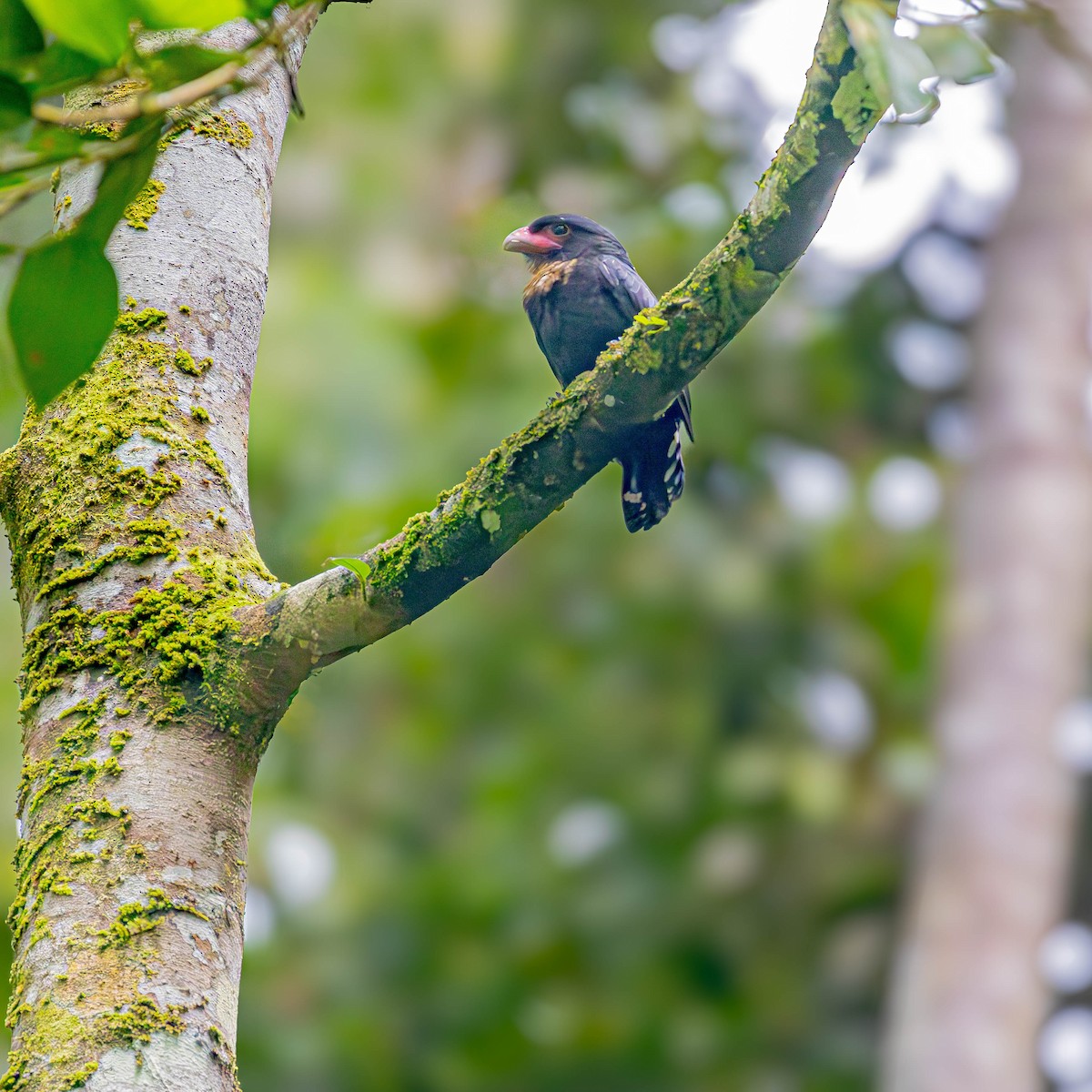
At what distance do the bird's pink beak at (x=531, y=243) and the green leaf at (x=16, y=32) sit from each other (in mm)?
2391

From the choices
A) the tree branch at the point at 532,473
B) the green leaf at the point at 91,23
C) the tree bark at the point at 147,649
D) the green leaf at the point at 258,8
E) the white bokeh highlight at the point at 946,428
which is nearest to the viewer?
the green leaf at the point at 91,23

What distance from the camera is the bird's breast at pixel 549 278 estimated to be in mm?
3299

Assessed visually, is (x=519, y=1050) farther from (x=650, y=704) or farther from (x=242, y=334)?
(x=242, y=334)

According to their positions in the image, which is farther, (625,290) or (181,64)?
(625,290)

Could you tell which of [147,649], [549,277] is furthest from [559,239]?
[147,649]

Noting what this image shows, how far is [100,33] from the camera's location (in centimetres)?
109

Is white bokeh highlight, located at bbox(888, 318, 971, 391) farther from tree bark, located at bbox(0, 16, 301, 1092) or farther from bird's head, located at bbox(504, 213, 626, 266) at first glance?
tree bark, located at bbox(0, 16, 301, 1092)

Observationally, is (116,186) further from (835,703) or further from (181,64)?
(835,703)

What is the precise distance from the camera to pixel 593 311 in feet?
10.5

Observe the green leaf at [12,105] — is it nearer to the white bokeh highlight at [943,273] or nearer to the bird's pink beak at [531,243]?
the bird's pink beak at [531,243]

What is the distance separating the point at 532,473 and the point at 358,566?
234 millimetres

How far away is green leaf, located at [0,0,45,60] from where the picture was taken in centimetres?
115

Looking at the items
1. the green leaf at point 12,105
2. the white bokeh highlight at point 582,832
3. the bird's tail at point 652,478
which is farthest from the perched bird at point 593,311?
the white bokeh highlight at point 582,832

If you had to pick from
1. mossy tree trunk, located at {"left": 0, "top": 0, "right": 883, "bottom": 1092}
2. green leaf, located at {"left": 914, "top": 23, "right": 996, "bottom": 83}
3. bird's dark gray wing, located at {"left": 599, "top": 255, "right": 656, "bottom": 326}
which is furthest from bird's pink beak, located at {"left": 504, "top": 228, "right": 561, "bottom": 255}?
green leaf, located at {"left": 914, "top": 23, "right": 996, "bottom": 83}
